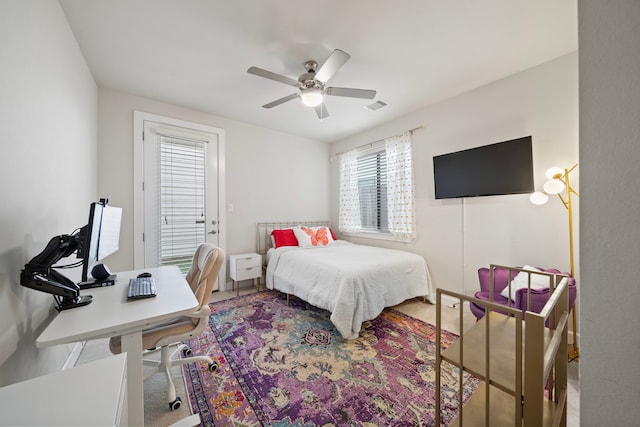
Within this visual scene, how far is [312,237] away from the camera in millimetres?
3719

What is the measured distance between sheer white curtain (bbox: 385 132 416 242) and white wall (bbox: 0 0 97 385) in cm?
346

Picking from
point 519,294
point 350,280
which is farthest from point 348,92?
point 519,294

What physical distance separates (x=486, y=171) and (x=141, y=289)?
3.25m

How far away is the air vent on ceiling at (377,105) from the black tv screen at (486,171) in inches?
38.5

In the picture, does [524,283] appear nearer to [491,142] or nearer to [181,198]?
[491,142]

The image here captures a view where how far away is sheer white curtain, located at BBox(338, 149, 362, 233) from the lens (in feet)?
13.5

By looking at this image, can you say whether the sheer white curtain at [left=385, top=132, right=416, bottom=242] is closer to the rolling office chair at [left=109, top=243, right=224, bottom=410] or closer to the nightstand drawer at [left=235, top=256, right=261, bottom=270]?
the nightstand drawer at [left=235, top=256, right=261, bottom=270]

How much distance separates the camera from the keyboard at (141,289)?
1.28 metres

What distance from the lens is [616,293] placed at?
1.93 ft

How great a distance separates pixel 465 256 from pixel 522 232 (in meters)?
0.62

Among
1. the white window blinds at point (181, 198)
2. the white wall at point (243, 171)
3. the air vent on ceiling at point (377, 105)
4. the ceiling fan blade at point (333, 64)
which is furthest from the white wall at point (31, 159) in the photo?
the air vent on ceiling at point (377, 105)

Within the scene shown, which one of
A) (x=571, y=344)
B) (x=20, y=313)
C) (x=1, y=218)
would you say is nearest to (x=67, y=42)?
(x=1, y=218)

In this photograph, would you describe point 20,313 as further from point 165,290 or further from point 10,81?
point 10,81

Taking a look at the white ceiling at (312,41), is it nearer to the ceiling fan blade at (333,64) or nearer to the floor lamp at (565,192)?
the ceiling fan blade at (333,64)
